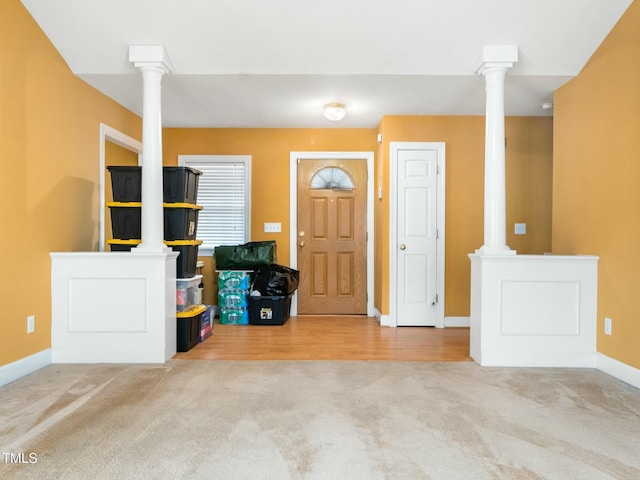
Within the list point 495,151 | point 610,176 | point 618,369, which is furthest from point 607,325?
point 495,151

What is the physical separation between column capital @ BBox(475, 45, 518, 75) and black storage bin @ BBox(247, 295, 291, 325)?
10.2 feet

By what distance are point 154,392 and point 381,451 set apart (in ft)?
5.02

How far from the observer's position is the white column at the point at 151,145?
3611mm

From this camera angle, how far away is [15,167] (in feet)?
10.4

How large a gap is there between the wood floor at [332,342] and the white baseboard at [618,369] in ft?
3.16

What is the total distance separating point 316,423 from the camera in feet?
7.97

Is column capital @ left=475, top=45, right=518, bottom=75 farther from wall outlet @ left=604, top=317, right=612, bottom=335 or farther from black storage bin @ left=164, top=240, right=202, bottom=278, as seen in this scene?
black storage bin @ left=164, top=240, right=202, bottom=278

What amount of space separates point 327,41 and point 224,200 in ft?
9.24

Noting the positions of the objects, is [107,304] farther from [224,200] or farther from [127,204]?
[224,200]

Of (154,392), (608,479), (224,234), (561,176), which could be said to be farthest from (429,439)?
(224,234)

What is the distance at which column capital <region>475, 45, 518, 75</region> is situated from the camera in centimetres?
360

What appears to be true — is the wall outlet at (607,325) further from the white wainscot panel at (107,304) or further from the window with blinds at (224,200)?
the window with blinds at (224,200)

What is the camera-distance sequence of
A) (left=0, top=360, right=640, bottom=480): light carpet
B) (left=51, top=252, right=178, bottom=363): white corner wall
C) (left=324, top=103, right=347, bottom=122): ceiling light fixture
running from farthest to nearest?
(left=324, top=103, right=347, bottom=122): ceiling light fixture
(left=51, top=252, right=178, bottom=363): white corner wall
(left=0, top=360, right=640, bottom=480): light carpet

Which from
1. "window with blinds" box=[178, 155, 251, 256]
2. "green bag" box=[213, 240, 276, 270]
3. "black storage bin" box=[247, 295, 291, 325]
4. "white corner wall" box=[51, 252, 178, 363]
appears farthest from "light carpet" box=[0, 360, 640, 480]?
"window with blinds" box=[178, 155, 251, 256]
